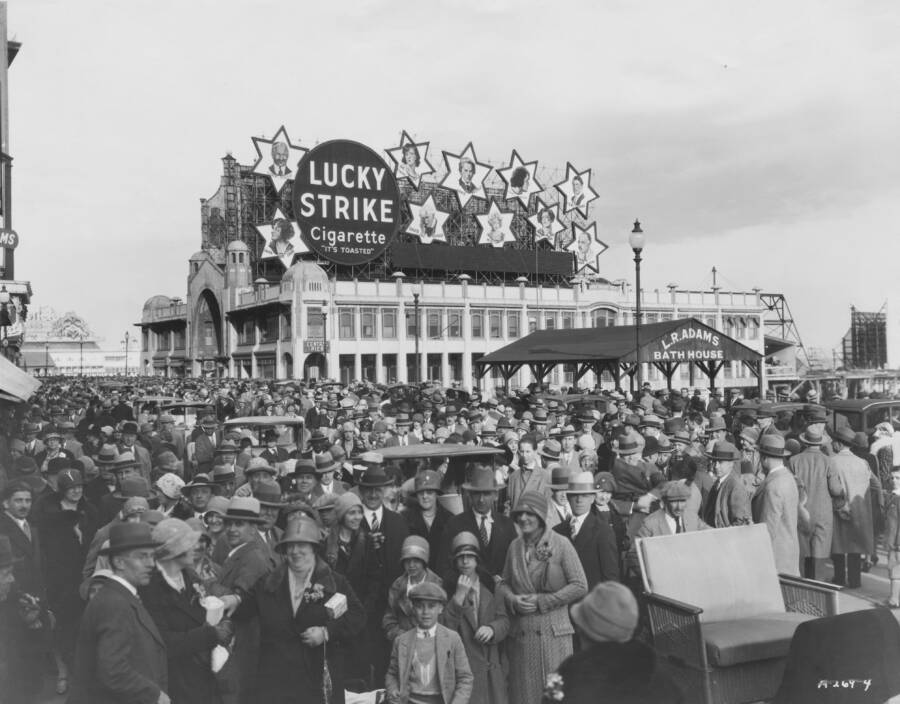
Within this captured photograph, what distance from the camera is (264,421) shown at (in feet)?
46.3

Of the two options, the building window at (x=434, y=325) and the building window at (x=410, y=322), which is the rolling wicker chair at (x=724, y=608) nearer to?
the building window at (x=410, y=322)

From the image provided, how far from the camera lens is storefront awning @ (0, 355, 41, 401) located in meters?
13.6

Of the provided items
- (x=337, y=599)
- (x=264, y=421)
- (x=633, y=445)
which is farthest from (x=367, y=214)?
(x=337, y=599)

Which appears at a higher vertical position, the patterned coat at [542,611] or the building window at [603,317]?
the building window at [603,317]

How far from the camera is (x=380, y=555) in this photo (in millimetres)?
6625

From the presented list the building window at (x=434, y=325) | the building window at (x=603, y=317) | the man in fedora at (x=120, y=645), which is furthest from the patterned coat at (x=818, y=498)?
the building window at (x=603, y=317)

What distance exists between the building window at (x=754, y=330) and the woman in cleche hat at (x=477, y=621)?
263 feet

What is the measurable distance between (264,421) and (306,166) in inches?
1896

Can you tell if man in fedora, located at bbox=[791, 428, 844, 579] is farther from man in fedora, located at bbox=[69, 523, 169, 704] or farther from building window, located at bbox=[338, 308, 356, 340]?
building window, located at bbox=[338, 308, 356, 340]

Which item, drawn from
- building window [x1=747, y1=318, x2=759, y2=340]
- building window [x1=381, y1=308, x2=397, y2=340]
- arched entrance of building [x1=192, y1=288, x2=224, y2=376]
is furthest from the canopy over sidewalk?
building window [x1=747, y1=318, x2=759, y2=340]

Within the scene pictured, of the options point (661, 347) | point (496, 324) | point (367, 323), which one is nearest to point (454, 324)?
point (496, 324)

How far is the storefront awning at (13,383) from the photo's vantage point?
44.5 feet

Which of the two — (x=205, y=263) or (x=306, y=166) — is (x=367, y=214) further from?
(x=205, y=263)

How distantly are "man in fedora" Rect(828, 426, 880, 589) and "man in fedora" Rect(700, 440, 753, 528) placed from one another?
186 centimetres
